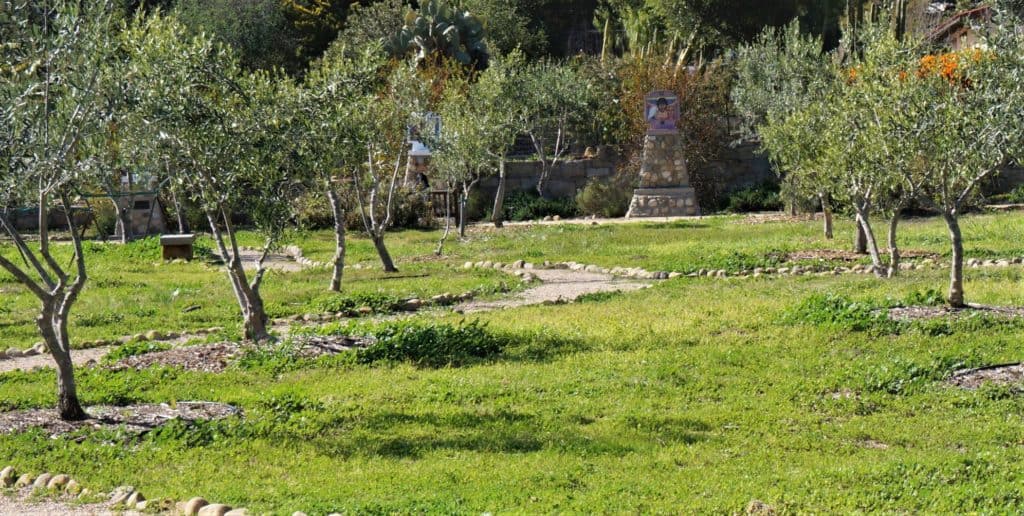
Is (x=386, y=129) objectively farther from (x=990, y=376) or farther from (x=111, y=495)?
(x=111, y=495)

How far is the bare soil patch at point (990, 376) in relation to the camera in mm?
11523

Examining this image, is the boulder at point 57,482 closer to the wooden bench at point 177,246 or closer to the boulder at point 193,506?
the boulder at point 193,506

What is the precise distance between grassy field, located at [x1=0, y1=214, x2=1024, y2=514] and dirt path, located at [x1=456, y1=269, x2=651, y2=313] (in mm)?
Answer: 1106

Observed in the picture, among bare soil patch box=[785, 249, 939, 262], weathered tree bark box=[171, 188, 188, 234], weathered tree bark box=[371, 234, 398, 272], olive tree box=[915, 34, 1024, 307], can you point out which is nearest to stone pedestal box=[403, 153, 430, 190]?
weathered tree bark box=[171, 188, 188, 234]

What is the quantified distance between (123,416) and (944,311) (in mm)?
9294

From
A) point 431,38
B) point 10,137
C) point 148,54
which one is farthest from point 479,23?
point 10,137

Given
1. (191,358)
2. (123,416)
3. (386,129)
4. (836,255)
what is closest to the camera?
(123,416)

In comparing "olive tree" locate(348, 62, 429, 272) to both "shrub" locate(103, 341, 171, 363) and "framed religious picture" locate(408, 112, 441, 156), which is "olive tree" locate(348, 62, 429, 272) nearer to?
"framed religious picture" locate(408, 112, 441, 156)

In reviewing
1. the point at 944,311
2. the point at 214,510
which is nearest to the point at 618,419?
the point at 214,510

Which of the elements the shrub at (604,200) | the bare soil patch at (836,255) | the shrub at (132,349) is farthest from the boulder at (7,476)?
the shrub at (604,200)

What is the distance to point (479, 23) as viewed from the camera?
A: 5206 centimetres

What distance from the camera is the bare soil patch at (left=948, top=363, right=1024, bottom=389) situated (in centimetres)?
1152

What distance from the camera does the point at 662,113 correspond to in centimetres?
3925

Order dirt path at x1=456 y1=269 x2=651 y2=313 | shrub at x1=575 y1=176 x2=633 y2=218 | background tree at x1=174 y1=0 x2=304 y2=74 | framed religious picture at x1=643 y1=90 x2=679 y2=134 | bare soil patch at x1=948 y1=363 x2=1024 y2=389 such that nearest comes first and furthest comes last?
1. bare soil patch at x1=948 y1=363 x2=1024 y2=389
2. dirt path at x1=456 y1=269 x2=651 y2=313
3. framed religious picture at x1=643 y1=90 x2=679 y2=134
4. shrub at x1=575 y1=176 x2=633 y2=218
5. background tree at x1=174 y1=0 x2=304 y2=74
